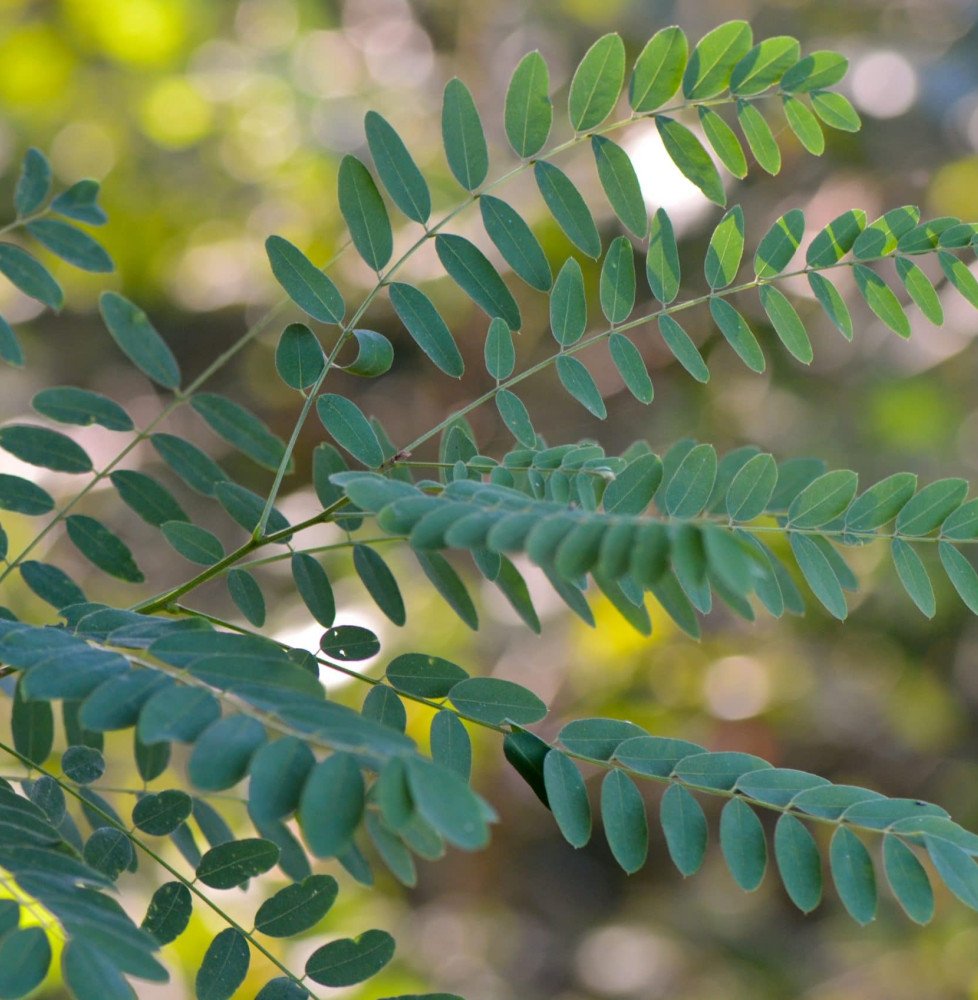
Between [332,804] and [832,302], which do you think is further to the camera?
[832,302]

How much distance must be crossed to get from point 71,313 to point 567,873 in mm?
1256

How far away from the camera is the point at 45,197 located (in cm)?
62

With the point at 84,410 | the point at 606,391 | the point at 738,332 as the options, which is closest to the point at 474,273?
the point at 738,332

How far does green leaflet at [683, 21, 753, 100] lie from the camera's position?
1.82 ft

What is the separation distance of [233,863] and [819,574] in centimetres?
29

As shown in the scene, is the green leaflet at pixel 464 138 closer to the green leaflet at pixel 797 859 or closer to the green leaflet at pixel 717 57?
the green leaflet at pixel 717 57

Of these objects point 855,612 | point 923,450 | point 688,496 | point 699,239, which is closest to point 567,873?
point 855,612

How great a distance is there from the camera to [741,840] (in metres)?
0.46

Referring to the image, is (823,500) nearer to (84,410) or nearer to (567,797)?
(567,797)

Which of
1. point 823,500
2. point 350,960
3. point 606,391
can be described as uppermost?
point 823,500

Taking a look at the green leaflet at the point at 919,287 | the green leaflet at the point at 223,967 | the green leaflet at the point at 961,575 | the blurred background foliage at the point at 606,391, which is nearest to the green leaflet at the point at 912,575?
the green leaflet at the point at 961,575

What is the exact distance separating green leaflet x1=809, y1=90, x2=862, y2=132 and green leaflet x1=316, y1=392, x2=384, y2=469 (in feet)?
0.89

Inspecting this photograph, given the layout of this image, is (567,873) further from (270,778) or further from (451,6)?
(270,778)

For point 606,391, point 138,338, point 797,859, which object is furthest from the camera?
point 606,391
